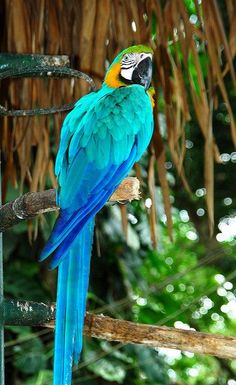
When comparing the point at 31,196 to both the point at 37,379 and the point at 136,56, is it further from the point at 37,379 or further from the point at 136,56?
the point at 37,379

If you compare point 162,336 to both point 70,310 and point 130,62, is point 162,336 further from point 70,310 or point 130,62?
point 130,62

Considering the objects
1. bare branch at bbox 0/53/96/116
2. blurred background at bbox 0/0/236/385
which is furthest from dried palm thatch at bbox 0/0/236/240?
bare branch at bbox 0/53/96/116

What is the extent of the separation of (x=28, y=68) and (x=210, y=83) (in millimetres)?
584

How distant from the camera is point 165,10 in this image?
152 centimetres

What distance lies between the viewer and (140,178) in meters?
1.48

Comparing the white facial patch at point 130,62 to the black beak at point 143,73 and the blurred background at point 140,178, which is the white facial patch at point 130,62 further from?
the blurred background at point 140,178

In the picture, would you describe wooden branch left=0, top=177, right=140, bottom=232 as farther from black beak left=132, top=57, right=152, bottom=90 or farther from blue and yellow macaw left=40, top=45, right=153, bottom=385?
black beak left=132, top=57, right=152, bottom=90

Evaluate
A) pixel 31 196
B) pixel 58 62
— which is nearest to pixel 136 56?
pixel 58 62

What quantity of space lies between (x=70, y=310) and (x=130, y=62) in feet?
1.41

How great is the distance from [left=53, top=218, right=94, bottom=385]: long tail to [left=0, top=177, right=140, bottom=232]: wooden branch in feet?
0.20

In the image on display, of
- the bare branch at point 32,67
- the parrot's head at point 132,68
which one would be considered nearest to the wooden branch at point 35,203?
the bare branch at point 32,67

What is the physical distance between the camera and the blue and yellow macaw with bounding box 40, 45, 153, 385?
91cm

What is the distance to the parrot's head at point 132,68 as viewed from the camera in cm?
115

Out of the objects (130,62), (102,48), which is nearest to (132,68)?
(130,62)
